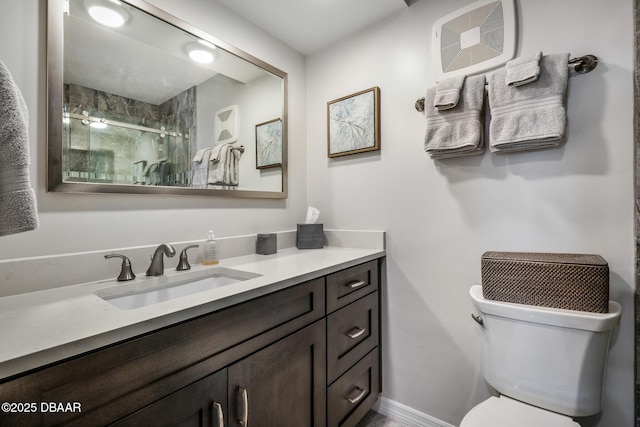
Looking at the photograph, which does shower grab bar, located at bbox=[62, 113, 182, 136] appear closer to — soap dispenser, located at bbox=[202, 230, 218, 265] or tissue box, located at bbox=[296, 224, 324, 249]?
soap dispenser, located at bbox=[202, 230, 218, 265]

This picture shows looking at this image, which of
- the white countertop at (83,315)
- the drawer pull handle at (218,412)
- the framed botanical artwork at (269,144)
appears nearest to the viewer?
the white countertop at (83,315)

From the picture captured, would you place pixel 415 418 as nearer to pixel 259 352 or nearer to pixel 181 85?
pixel 259 352

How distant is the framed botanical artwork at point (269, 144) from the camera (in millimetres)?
1707

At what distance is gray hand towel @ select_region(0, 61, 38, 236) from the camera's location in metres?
0.65

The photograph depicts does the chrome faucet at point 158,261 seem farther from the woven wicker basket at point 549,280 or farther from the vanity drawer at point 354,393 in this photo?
the woven wicker basket at point 549,280

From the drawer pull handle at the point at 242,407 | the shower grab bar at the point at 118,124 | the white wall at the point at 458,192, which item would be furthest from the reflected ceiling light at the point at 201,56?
the drawer pull handle at the point at 242,407

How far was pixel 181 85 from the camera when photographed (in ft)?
4.46

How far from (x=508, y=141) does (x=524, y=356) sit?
83 cm

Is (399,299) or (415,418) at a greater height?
(399,299)

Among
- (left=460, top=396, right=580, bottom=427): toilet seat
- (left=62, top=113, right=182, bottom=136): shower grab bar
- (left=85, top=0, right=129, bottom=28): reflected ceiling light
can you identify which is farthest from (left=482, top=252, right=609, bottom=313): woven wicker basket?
(left=85, top=0, right=129, bottom=28): reflected ceiling light

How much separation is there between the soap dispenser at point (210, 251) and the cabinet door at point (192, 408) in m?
0.64

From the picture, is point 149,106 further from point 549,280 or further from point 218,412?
point 549,280

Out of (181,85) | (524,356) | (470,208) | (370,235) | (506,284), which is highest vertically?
(181,85)

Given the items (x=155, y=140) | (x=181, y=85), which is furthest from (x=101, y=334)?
(x=181, y=85)
